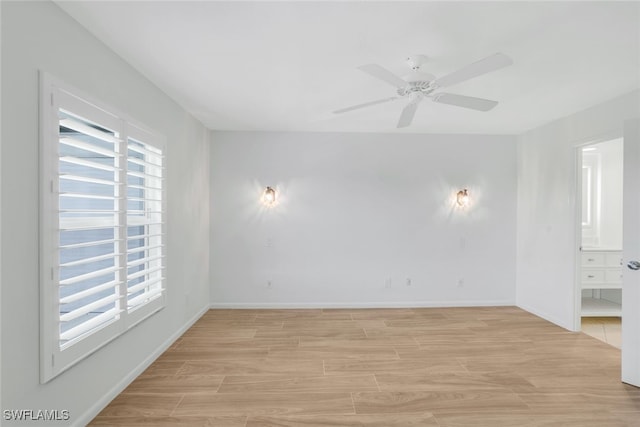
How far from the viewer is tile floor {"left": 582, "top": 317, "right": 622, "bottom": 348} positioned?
12.5ft

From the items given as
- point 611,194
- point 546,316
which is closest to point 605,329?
point 546,316

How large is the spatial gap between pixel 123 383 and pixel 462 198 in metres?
4.61

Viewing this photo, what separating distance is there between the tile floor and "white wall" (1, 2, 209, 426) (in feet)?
15.7

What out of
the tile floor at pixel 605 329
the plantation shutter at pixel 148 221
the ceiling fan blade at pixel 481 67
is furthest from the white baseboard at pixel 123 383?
the tile floor at pixel 605 329

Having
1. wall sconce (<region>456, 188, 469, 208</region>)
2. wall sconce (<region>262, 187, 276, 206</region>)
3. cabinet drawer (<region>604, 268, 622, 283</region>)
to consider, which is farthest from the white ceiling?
cabinet drawer (<region>604, 268, 622, 283</region>)

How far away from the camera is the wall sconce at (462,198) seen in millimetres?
5047

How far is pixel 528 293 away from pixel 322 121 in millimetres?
3766

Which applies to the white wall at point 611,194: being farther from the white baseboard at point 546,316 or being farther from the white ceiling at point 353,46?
the white ceiling at point 353,46

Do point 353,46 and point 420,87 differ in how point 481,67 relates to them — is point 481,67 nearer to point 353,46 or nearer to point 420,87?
point 420,87

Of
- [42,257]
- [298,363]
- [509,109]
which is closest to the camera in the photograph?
[42,257]

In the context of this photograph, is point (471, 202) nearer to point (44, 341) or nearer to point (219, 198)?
point (219, 198)

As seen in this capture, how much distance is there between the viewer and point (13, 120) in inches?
64.9

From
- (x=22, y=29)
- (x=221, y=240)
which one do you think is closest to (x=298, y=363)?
(x=221, y=240)

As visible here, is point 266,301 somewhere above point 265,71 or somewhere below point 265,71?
below
